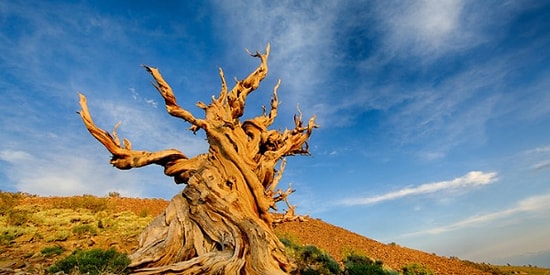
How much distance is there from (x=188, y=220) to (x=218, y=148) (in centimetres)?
198

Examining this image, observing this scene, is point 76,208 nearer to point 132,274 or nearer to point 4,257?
point 4,257

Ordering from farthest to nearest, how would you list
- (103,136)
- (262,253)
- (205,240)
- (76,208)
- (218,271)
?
(76,208)
(103,136)
(205,240)
(262,253)
(218,271)

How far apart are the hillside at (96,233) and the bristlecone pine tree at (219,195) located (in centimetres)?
397

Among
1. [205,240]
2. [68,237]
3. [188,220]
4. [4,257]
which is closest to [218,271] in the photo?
[205,240]

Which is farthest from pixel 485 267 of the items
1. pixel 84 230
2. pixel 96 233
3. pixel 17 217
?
pixel 17 217

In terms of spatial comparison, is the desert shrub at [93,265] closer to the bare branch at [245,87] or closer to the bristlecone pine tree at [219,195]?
the bristlecone pine tree at [219,195]

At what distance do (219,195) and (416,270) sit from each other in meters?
10.8

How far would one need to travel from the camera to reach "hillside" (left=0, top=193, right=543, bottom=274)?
1287 centimetres

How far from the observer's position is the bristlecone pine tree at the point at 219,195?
7.11 m

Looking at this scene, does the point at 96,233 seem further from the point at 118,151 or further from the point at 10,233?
the point at 118,151

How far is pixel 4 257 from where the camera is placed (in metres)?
11.5

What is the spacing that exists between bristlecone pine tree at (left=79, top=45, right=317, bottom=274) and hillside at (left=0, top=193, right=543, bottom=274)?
3973 mm

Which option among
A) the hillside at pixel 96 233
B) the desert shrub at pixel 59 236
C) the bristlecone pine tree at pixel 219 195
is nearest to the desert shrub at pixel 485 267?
the hillside at pixel 96 233

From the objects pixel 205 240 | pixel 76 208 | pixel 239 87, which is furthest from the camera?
pixel 76 208
